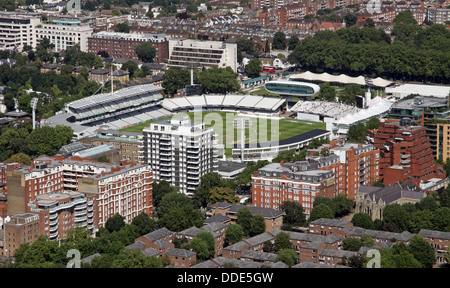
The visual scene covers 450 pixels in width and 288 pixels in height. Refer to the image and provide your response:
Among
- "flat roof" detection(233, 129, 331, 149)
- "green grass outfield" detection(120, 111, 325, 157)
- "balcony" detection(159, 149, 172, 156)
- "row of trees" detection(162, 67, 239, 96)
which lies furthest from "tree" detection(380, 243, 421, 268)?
"row of trees" detection(162, 67, 239, 96)

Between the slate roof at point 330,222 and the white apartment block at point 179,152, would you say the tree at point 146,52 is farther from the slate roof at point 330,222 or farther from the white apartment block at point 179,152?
the slate roof at point 330,222

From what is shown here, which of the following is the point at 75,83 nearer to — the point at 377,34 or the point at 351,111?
the point at 351,111

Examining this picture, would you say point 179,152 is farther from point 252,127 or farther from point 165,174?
point 252,127

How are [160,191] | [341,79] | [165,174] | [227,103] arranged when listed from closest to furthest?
[160,191] < [165,174] < [227,103] < [341,79]

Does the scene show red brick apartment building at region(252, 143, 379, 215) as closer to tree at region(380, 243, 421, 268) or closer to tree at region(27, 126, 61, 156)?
tree at region(380, 243, 421, 268)

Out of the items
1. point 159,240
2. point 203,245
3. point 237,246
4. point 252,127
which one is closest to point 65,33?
point 252,127
